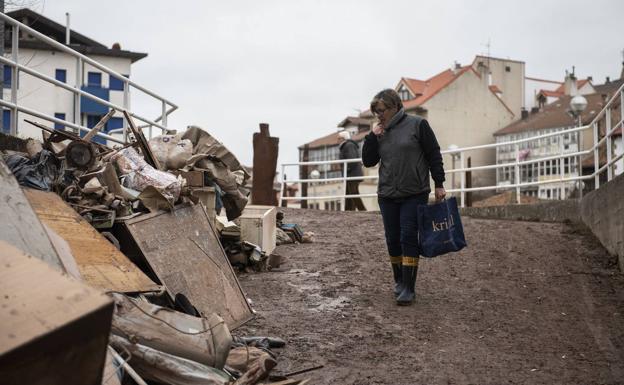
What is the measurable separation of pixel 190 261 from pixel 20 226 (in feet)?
8.01

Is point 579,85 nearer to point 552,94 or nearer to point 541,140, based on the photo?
point 552,94

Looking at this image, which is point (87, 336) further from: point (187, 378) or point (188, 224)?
point (188, 224)

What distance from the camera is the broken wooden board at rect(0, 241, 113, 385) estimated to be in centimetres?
293

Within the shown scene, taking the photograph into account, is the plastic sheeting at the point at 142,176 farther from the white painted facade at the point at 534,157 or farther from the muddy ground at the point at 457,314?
the white painted facade at the point at 534,157

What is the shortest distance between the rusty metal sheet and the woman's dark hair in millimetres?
2005

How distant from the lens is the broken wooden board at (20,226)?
392cm

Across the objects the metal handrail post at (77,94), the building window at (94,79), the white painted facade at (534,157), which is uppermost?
the building window at (94,79)

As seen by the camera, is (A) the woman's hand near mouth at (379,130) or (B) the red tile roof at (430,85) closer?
(A) the woman's hand near mouth at (379,130)

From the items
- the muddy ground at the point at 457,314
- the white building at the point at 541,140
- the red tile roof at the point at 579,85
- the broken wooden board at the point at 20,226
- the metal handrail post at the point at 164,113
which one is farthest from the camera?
the red tile roof at the point at 579,85

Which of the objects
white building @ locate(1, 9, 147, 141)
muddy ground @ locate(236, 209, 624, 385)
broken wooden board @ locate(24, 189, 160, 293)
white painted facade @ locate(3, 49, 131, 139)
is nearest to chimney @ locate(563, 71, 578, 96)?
white building @ locate(1, 9, 147, 141)

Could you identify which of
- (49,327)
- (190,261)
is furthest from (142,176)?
(49,327)

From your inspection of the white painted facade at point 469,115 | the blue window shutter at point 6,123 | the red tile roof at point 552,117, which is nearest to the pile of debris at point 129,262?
the blue window shutter at point 6,123

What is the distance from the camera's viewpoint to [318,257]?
9570mm

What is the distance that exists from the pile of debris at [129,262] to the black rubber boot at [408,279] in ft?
4.72
